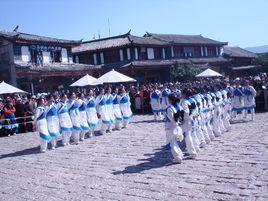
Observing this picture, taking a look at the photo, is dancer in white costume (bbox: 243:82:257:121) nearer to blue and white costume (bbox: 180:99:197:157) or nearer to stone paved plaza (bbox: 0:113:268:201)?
stone paved plaza (bbox: 0:113:268:201)

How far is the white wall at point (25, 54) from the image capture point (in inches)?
1087

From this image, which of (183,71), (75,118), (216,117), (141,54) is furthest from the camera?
(141,54)

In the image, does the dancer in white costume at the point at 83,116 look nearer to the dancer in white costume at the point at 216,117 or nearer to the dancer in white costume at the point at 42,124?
the dancer in white costume at the point at 42,124

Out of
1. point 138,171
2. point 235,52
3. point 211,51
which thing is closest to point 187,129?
point 138,171

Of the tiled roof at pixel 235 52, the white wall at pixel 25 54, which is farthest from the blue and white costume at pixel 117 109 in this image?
the tiled roof at pixel 235 52

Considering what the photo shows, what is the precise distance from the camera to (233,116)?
1473 centimetres

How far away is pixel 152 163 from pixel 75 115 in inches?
183

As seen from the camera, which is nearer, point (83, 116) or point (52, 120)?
point (52, 120)

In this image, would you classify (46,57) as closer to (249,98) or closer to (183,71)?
(183,71)

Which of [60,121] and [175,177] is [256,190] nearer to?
[175,177]

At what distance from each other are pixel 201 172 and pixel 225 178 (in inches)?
25.6

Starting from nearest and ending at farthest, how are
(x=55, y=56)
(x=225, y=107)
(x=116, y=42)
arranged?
(x=225, y=107)
(x=55, y=56)
(x=116, y=42)

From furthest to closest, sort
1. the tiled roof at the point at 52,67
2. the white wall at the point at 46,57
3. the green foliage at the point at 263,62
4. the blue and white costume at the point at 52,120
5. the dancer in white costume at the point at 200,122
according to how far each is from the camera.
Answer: the green foliage at the point at 263,62
the white wall at the point at 46,57
the tiled roof at the point at 52,67
the blue and white costume at the point at 52,120
the dancer in white costume at the point at 200,122

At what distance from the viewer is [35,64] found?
27.7 metres
